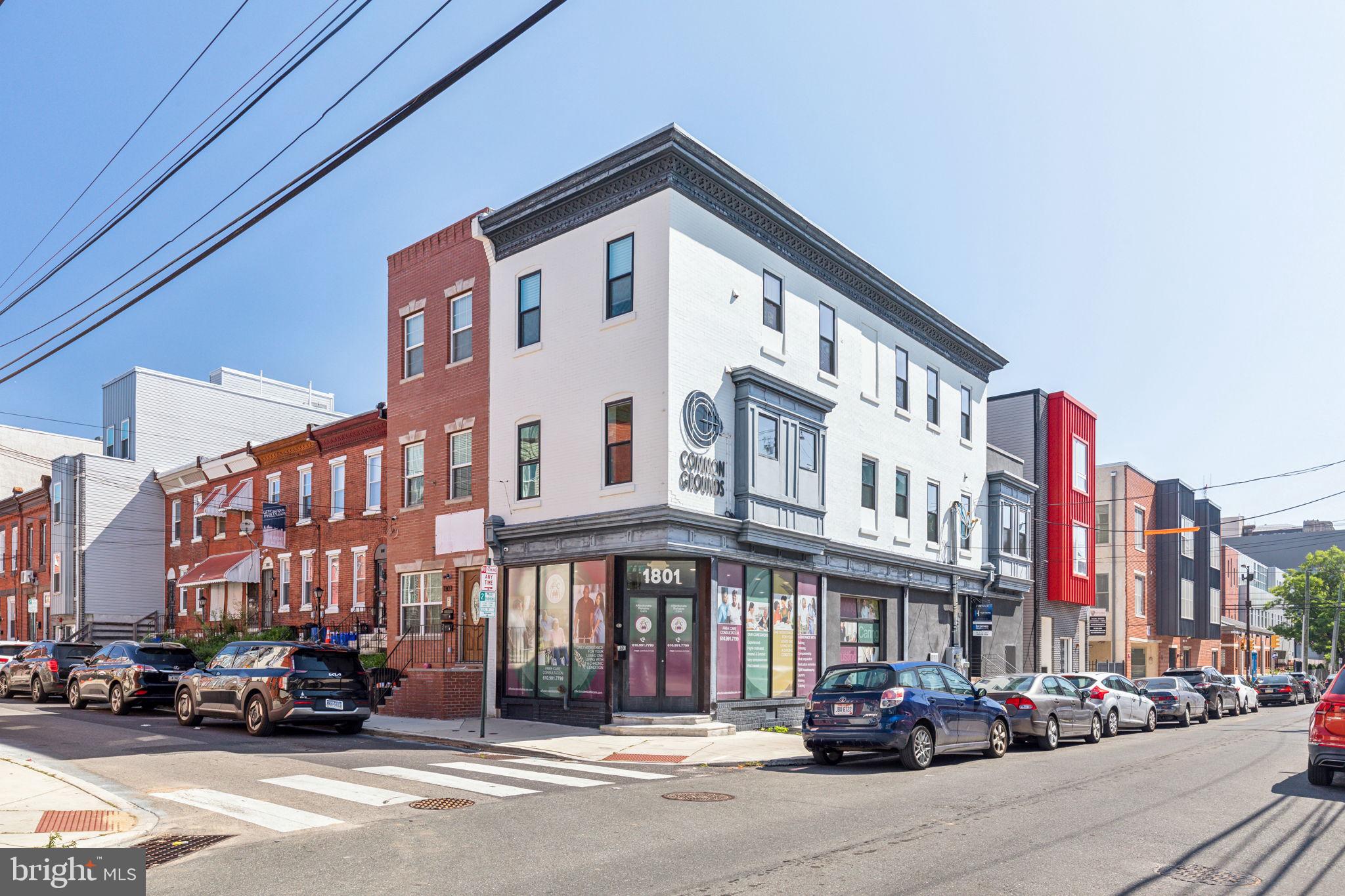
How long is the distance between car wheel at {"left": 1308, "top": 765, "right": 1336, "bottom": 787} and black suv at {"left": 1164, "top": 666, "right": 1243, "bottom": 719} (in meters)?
19.7

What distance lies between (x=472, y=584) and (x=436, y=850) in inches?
656

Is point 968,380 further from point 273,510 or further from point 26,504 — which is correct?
Answer: point 26,504

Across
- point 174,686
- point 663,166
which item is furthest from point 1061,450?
point 174,686

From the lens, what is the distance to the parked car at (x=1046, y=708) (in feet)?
64.8

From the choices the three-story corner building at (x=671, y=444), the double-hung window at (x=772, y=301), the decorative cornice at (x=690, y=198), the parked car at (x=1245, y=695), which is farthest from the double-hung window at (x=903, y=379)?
the parked car at (x=1245, y=695)

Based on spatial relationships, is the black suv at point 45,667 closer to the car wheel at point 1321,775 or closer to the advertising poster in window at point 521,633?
the advertising poster in window at point 521,633

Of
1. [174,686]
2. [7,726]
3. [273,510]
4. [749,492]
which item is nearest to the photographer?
[7,726]

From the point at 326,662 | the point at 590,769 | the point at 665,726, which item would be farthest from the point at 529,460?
the point at 590,769

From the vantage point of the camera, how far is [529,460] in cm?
2398

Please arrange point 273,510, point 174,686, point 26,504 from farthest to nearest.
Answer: point 26,504, point 273,510, point 174,686

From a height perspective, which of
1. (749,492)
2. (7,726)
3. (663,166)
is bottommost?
(7,726)

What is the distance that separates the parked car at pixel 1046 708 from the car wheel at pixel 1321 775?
5.67 metres

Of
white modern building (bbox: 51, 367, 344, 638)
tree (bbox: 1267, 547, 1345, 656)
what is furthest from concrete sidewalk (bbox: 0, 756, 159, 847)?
tree (bbox: 1267, 547, 1345, 656)

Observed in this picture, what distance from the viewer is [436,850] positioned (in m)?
9.14
